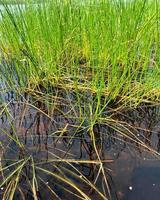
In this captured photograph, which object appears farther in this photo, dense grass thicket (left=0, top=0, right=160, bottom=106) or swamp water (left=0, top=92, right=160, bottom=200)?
dense grass thicket (left=0, top=0, right=160, bottom=106)

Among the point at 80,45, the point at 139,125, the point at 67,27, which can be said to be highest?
the point at 67,27

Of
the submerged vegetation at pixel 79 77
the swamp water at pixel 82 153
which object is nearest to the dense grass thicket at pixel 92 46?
the submerged vegetation at pixel 79 77

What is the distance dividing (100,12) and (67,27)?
10.8 inches

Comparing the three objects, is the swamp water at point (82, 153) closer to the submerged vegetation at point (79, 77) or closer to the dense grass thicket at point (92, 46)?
the submerged vegetation at point (79, 77)

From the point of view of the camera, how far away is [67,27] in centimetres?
187

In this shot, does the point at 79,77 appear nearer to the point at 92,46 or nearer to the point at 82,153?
the point at 92,46

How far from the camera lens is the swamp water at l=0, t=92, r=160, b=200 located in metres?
1.16

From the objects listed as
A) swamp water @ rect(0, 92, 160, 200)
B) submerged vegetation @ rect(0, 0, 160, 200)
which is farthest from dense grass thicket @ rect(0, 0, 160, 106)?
swamp water @ rect(0, 92, 160, 200)

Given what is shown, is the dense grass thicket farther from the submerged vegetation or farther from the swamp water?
the swamp water

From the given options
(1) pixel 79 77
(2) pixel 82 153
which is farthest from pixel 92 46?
(2) pixel 82 153

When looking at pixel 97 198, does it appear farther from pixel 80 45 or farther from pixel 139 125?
pixel 80 45

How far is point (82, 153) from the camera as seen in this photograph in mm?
1362

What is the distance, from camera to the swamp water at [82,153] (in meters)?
1.16

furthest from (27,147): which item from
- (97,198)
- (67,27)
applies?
(67,27)
